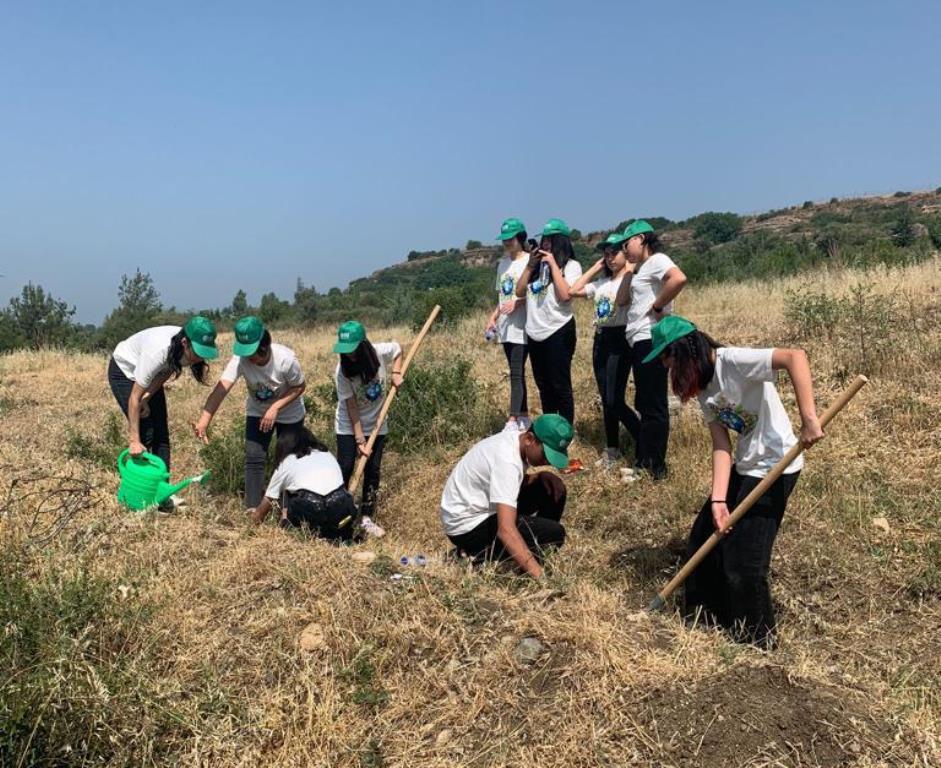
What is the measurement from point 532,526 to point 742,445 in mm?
1198

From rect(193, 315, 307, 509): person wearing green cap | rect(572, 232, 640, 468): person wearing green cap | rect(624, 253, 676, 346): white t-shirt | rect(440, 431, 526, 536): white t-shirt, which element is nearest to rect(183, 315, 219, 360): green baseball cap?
rect(193, 315, 307, 509): person wearing green cap

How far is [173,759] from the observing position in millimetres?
2154

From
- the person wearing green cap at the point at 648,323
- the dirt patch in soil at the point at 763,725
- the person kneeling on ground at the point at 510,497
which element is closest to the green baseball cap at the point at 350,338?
the person kneeling on ground at the point at 510,497

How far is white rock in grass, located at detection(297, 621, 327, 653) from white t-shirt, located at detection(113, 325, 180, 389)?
2.23 metres

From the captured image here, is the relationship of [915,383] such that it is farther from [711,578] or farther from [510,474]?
[510,474]

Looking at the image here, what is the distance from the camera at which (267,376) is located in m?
4.39

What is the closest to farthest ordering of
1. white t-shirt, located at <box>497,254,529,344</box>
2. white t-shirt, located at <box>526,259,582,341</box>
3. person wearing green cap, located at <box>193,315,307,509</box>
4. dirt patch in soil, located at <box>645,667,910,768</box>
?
dirt patch in soil, located at <box>645,667,910,768</box>, person wearing green cap, located at <box>193,315,307,509</box>, white t-shirt, located at <box>526,259,582,341</box>, white t-shirt, located at <box>497,254,529,344</box>

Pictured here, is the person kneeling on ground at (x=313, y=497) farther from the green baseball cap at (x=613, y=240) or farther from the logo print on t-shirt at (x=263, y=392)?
the green baseball cap at (x=613, y=240)

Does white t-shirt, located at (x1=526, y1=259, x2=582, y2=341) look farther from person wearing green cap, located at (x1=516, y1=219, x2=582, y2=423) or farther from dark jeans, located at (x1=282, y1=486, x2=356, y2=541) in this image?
dark jeans, located at (x1=282, y1=486, x2=356, y2=541)

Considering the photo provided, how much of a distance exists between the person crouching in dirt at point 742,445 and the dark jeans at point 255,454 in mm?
2642

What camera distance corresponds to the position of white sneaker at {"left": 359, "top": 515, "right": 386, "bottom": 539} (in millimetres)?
4516

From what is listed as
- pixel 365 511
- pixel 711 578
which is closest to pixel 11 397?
pixel 365 511

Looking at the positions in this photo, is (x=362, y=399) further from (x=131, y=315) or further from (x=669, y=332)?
(x=131, y=315)

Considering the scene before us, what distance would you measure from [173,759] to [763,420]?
8.24ft
